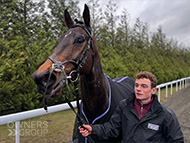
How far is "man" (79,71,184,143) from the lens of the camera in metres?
1.49

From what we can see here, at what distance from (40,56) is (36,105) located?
1.68m

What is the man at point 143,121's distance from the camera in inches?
58.7

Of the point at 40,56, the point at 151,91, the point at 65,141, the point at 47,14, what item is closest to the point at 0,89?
the point at 40,56

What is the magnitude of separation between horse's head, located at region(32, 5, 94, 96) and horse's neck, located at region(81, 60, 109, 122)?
143 mm

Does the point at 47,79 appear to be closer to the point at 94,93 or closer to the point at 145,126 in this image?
the point at 94,93

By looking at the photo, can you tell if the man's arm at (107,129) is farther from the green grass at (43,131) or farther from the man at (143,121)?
the green grass at (43,131)

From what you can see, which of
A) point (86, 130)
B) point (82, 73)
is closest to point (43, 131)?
point (86, 130)

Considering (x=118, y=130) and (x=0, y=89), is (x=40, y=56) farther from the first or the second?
(x=118, y=130)

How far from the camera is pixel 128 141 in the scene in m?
1.64

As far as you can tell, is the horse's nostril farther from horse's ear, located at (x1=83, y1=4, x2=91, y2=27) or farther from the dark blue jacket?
horse's ear, located at (x1=83, y1=4, x2=91, y2=27)

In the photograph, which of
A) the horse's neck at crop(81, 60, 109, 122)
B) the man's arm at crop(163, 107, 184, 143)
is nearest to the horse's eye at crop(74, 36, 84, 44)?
the horse's neck at crop(81, 60, 109, 122)

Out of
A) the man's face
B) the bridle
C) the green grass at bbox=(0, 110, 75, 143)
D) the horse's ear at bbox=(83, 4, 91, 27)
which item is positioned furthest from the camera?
the green grass at bbox=(0, 110, 75, 143)

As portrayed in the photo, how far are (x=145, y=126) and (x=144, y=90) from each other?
38cm

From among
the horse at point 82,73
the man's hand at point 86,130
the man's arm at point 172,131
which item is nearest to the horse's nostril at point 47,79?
the horse at point 82,73
